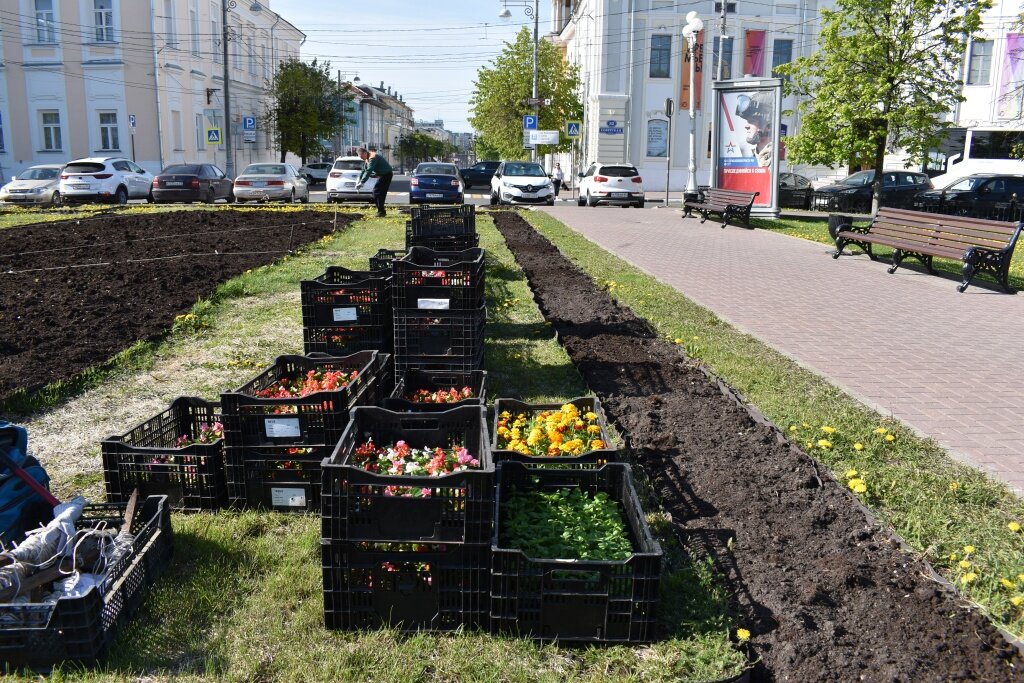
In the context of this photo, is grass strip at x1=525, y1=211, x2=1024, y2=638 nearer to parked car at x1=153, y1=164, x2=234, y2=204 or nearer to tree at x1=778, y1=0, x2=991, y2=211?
tree at x1=778, y1=0, x2=991, y2=211

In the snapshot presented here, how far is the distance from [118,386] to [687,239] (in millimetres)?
14718

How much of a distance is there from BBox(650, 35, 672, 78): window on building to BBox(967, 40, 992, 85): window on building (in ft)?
51.9

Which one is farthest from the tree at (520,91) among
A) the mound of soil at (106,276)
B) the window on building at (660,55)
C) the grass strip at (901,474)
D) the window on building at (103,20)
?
the grass strip at (901,474)

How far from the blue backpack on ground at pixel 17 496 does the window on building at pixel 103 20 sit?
1697 inches

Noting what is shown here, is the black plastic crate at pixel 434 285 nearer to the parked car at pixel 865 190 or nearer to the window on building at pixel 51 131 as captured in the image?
the parked car at pixel 865 190

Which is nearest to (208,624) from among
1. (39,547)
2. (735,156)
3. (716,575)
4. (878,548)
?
(39,547)

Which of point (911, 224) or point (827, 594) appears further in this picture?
point (911, 224)

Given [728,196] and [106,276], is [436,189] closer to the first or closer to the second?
[728,196]

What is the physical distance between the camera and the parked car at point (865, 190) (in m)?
29.1

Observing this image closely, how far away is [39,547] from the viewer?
3.29 metres

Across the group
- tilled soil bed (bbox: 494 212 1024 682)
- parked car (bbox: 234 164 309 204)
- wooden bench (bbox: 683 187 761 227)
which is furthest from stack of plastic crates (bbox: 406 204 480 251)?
parked car (bbox: 234 164 309 204)

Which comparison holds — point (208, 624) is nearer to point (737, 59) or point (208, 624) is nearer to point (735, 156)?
point (735, 156)

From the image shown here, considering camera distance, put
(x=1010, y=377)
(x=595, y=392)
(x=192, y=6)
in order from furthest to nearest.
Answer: (x=192, y=6)
(x=1010, y=377)
(x=595, y=392)

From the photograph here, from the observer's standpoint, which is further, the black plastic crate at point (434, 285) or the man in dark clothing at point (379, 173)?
the man in dark clothing at point (379, 173)
